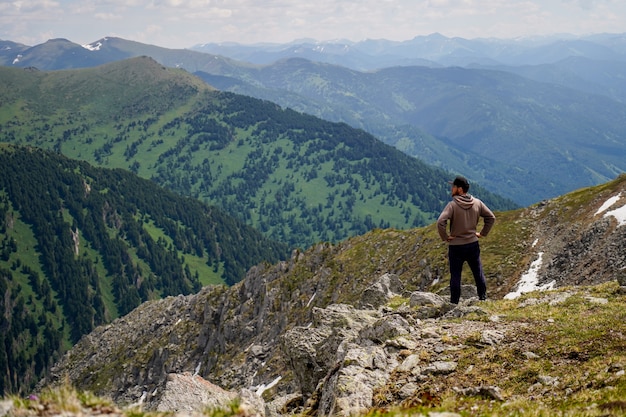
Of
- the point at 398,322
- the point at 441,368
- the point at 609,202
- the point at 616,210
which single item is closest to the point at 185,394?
the point at 398,322

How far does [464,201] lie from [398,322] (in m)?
5.72

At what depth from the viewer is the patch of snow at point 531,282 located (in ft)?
161

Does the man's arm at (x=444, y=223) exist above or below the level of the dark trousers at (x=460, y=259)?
above

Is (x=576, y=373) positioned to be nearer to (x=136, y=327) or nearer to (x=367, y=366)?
(x=367, y=366)

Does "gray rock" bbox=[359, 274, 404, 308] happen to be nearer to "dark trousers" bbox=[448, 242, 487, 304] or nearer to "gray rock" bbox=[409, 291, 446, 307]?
"gray rock" bbox=[409, 291, 446, 307]

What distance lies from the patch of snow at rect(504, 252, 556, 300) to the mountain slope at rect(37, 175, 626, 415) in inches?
9.0

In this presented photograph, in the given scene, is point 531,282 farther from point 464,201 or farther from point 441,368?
point 441,368

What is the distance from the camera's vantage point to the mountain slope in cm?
1552

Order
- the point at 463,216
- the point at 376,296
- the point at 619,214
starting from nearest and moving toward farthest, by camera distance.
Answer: the point at 463,216 → the point at 376,296 → the point at 619,214

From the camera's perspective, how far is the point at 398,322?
21094 mm

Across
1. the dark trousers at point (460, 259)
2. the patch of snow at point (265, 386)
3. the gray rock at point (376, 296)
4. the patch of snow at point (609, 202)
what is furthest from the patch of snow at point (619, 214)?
the patch of snow at point (265, 386)

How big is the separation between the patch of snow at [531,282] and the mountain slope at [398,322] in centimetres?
23

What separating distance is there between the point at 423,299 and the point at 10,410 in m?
19.8

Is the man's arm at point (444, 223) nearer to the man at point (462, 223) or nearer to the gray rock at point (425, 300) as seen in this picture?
the man at point (462, 223)
